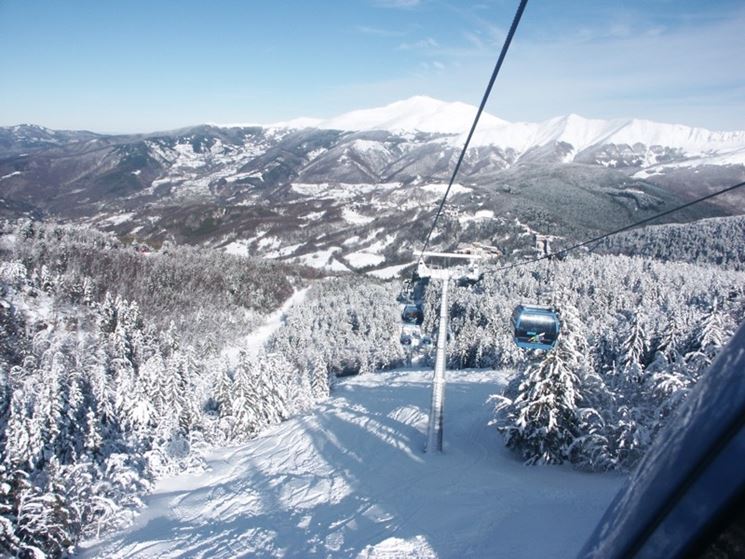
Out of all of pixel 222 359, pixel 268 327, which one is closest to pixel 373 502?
pixel 222 359

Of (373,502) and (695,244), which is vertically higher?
(695,244)

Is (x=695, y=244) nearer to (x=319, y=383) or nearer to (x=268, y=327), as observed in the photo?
(x=268, y=327)

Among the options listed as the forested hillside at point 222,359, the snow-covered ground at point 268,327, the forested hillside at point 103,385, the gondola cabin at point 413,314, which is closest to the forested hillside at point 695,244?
the forested hillside at point 222,359

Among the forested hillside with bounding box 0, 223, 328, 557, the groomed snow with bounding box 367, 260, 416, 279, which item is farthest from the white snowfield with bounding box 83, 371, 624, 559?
the groomed snow with bounding box 367, 260, 416, 279

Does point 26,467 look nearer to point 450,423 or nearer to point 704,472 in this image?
point 450,423

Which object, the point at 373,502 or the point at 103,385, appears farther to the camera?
the point at 103,385

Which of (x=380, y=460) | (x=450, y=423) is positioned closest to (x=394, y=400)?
(x=450, y=423)

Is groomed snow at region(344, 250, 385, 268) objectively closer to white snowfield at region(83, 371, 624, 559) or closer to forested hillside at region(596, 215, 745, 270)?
forested hillside at region(596, 215, 745, 270)
